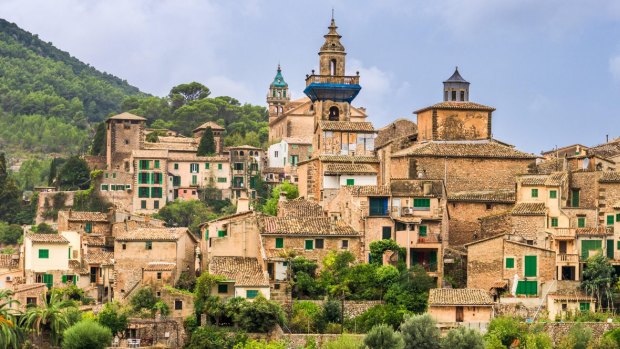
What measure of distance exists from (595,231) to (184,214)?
33884 mm

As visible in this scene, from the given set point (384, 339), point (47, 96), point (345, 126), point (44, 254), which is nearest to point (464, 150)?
point (345, 126)

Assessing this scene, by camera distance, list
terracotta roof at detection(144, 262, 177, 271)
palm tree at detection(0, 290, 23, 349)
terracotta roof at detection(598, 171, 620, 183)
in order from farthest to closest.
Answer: terracotta roof at detection(598, 171, 620, 183), terracotta roof at detection(144, 262, 177, 271), palm tree at detection(0, 290, 23, 349)

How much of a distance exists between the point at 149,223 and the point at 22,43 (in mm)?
107040

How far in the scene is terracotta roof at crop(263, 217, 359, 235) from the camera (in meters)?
56.1

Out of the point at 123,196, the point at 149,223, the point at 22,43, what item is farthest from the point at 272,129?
the point at 22,43

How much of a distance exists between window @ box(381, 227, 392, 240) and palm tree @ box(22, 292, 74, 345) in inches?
490

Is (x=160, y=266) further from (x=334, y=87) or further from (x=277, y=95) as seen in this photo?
(x=277, y=95)

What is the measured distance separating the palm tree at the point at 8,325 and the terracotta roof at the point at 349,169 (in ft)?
48.7

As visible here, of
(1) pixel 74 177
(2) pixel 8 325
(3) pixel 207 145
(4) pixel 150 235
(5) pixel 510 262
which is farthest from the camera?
(3) pixel 207 145

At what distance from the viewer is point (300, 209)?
5969 cm

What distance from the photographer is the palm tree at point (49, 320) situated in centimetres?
5325

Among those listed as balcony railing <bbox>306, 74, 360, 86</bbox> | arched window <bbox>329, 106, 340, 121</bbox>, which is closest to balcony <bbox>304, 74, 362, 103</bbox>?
balcony railing <bbox>306, 74, 360, 86</bbox>

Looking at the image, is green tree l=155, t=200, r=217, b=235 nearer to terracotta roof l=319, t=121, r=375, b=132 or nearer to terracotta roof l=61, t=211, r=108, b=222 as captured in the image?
terracotta roof l=61, t=211, r=108, b=222

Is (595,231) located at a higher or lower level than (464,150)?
lower
